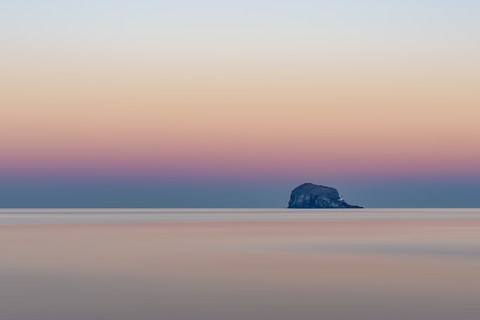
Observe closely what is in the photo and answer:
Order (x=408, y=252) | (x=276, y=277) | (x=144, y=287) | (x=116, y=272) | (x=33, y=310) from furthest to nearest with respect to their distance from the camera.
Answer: (x=408, y=252) < (x=116, y=272) < (x=276, y=277) < (x=144, y=287) < (x=33, y=310)

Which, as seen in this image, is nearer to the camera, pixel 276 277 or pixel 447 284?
pixel 447 284

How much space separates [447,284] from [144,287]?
630 inches

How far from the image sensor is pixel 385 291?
127 feet

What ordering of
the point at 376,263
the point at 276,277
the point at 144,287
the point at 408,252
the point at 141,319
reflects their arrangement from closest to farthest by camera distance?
the point at 141,319, the point at 144,287, the point at 276,277, the point at 376,263, the point at 408,252

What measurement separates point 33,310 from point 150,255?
3144 cm

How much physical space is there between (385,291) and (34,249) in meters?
40.7

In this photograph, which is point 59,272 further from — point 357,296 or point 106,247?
point 106,247

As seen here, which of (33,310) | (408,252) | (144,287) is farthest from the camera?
(408,252)

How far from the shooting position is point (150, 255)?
208 feet

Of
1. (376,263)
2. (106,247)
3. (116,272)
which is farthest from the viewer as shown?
(106,247)

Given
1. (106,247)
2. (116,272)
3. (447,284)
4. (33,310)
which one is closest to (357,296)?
(447,284)

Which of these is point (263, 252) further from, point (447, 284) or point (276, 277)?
point (447, 284)

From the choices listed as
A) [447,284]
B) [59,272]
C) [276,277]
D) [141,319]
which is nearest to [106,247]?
[59,272]

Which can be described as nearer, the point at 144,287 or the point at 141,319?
the point at 141,319
